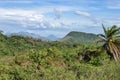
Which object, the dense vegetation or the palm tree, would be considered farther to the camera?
the palm tree

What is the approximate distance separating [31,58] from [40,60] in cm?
205

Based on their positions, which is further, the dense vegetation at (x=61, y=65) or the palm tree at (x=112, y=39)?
the palm tree at (x=112, y=39)

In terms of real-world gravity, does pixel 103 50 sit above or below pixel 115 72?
below

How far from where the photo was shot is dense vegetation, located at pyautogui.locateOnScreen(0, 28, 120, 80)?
38.0m

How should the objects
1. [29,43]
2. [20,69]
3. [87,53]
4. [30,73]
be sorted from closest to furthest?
1. [30,73]
2. [20,69]
3. [87,53]
4. [29,43]

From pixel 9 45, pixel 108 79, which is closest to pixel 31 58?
pixel 108 79

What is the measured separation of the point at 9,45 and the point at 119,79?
4384 inches

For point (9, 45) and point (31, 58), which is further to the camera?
point (9, 45)

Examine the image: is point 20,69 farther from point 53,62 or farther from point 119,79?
point 119,79

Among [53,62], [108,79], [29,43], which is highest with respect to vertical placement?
[108,79]

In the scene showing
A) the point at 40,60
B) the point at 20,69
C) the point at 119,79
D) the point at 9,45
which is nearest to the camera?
the point at 119,79

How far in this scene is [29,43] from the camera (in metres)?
160

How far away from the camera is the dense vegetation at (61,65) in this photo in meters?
38.0

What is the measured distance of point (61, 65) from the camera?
210ft
